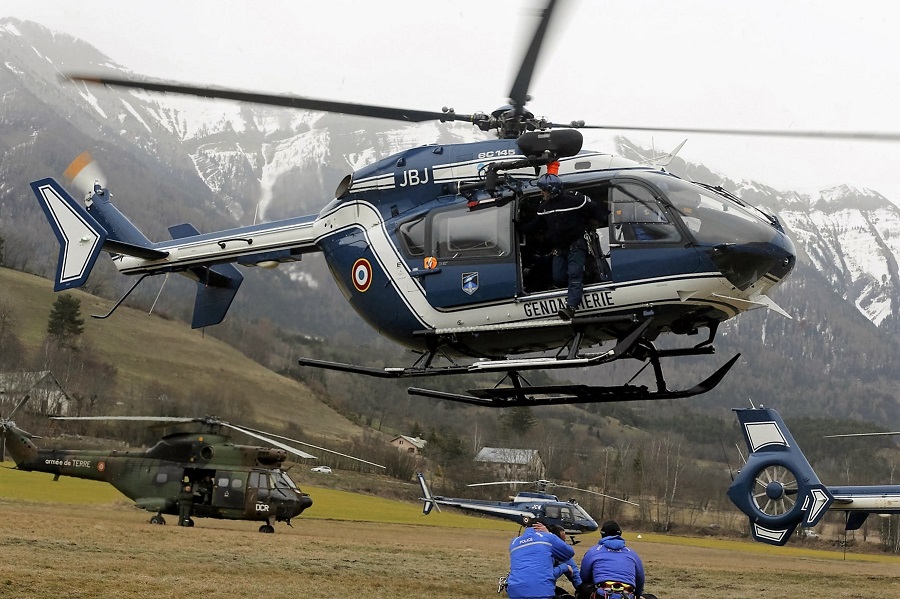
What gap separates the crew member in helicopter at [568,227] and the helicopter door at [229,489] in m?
15.8

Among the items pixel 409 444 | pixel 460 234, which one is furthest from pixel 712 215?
pixel 409 444

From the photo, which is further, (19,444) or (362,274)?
(19,444)

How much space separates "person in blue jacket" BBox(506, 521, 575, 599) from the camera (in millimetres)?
8578

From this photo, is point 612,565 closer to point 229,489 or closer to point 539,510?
point 229,489

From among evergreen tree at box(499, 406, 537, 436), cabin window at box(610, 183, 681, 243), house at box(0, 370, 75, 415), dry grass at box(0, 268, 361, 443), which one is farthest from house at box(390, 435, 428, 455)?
cabin window at box(610, 183, 681, 243)

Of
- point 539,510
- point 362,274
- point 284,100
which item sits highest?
point 284,100

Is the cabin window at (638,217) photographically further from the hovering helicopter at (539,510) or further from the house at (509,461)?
the house at (509,461)

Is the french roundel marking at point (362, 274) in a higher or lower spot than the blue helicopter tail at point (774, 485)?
higher

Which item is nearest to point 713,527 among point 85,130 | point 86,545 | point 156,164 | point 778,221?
point 86,545

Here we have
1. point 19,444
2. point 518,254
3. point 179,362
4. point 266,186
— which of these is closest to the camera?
point 518,254

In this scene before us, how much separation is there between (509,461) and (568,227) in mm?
48622

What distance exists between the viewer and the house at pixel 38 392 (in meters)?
53.0

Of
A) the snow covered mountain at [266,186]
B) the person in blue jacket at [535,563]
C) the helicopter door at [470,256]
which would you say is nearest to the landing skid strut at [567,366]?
the helicopter door at [470,256]

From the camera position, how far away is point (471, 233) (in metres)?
11.2
